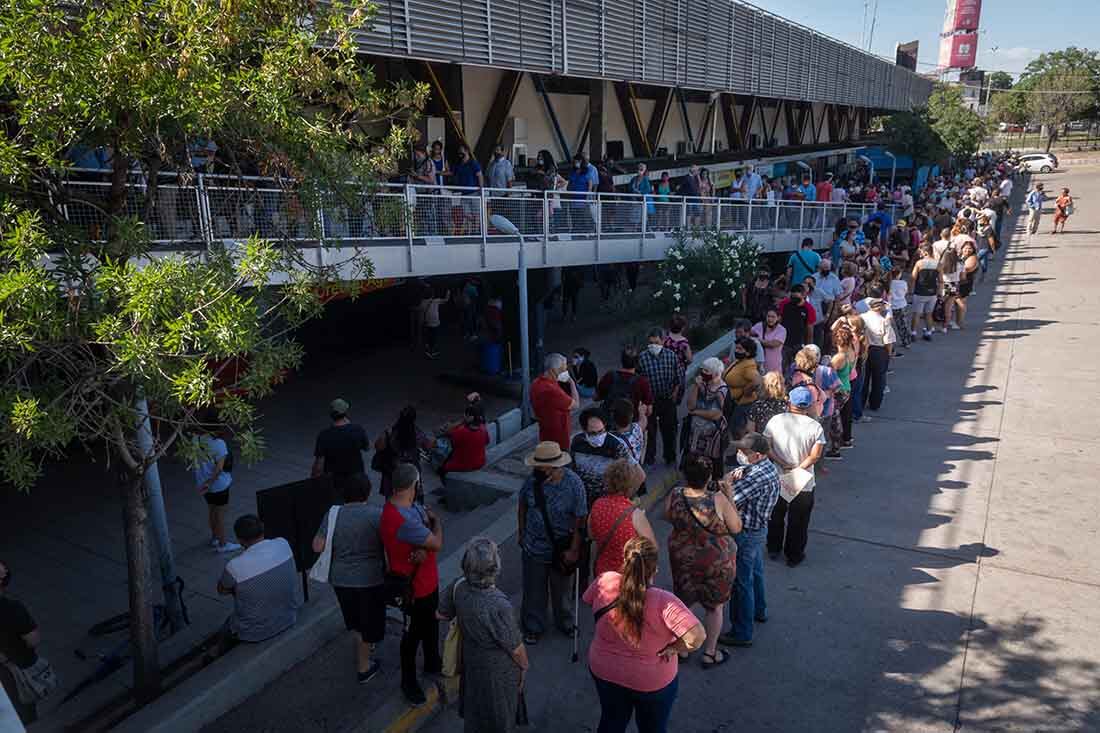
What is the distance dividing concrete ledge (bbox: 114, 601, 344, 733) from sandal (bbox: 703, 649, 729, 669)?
8.44ft

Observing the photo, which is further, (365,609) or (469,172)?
(469,172)

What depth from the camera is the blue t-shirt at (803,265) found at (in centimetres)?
1235

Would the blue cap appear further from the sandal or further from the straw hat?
the straw hat

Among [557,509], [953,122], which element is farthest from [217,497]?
[953,122]

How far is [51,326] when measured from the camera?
3.16m

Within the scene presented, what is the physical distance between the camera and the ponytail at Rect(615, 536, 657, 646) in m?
3.41

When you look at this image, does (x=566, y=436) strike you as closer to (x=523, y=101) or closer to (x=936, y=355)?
(x=936, y=355)

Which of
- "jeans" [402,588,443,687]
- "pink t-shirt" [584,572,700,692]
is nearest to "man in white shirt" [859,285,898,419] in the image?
"pink t-shirt" [584,572,700,692]

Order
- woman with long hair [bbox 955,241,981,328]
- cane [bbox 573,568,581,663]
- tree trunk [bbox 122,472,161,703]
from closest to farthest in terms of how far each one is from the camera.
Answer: tree trunk [bbox 122,472,161,703] → cane [bbox 573,568,581,663] → woman with long hair [bbox 955,241,981,328]

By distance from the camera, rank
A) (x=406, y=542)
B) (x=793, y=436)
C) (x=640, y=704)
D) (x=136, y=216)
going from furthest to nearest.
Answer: (x=793, y=436)
(x=406, y=542)
(x=136, y=216)
(x=640, y=704)

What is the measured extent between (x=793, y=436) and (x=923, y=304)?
8480mm

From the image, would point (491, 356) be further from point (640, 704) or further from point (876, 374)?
point (640, 704)

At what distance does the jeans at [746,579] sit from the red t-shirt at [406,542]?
201cm

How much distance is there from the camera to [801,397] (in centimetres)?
564
